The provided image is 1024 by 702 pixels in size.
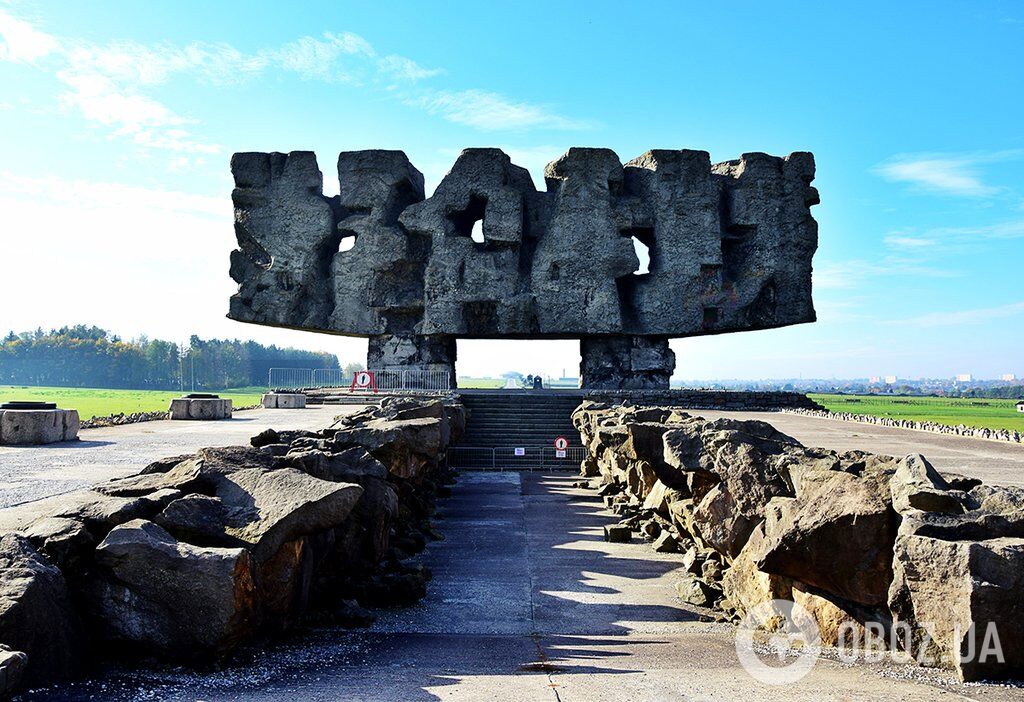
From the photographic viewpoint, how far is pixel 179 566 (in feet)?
15.2

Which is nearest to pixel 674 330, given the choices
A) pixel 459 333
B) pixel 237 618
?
pixel 459 333

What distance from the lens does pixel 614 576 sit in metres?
8.52

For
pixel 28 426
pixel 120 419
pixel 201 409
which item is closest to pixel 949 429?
pixel 28 426

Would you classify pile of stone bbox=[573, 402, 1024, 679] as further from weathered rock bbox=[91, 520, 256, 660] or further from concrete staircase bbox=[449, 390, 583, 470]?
concrete staircase bbox=[449, 390, 583, 470]

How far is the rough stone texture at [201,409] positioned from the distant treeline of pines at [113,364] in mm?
55268

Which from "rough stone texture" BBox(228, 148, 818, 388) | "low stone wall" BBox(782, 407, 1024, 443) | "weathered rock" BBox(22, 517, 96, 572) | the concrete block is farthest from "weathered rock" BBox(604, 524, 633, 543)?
"rough stone texture" BBox(228, 148, 818, 388)

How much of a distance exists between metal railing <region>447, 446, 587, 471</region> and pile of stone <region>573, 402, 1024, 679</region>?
1128 centimetres

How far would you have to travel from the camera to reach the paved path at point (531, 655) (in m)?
4.28

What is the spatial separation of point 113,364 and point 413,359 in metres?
51.2

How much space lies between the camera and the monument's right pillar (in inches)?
1209

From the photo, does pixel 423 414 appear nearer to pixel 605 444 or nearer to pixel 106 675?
pixel 605 444

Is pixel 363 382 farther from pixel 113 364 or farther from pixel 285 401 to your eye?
pixel 113 364

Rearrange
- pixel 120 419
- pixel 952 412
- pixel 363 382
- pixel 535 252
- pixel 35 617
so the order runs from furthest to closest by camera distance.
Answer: pixel 535 252
pixel 363 382
pixel 952 412
pixel 120 419
pixel 35 617

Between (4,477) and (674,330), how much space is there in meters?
25.2
